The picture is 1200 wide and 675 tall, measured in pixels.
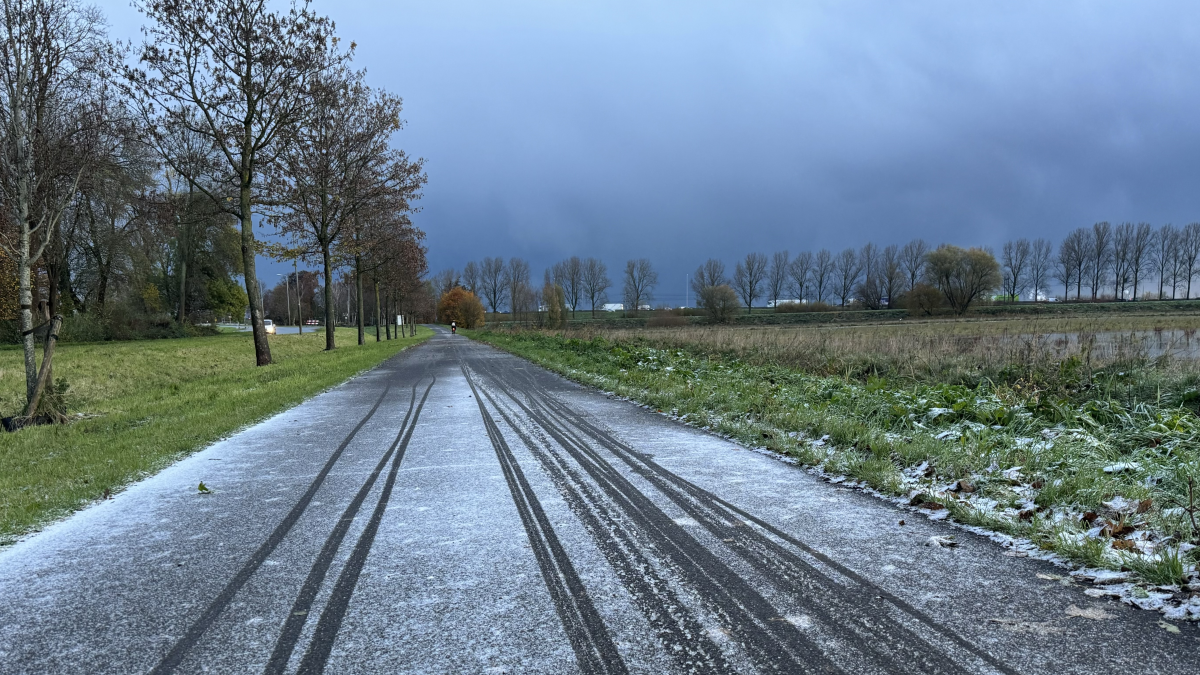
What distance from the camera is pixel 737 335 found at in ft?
Result: 75.8

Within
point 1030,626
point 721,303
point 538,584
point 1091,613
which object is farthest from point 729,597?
point 721,303

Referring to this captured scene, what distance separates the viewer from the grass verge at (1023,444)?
395 cm

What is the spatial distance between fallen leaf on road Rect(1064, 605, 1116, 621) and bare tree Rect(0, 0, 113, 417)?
41.9 ft

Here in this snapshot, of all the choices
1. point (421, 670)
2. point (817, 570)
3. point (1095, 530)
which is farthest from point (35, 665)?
point (1095, 530)

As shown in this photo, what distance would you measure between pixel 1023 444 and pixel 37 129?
14447 mm

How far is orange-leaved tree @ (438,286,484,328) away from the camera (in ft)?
271

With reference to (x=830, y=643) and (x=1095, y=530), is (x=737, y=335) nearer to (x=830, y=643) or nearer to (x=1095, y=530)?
(x=1095, y=530)

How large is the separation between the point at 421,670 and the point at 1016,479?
16.2 feet

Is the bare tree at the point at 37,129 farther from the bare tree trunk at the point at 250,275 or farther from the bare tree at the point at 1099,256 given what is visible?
the bare tree at the point at 1099,256

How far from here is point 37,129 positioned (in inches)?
384

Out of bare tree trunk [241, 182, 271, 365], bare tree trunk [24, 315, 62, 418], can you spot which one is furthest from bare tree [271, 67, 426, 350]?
bare tree trunk [24, 315, 62, 418]

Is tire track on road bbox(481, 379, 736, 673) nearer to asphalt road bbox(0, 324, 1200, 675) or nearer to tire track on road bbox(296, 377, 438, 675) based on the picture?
asphalt road bbox(0, 324, 1200, 675)

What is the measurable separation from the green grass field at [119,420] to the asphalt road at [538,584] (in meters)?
0.49

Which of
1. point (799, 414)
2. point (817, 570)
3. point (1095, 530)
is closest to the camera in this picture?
point (817, 570)
